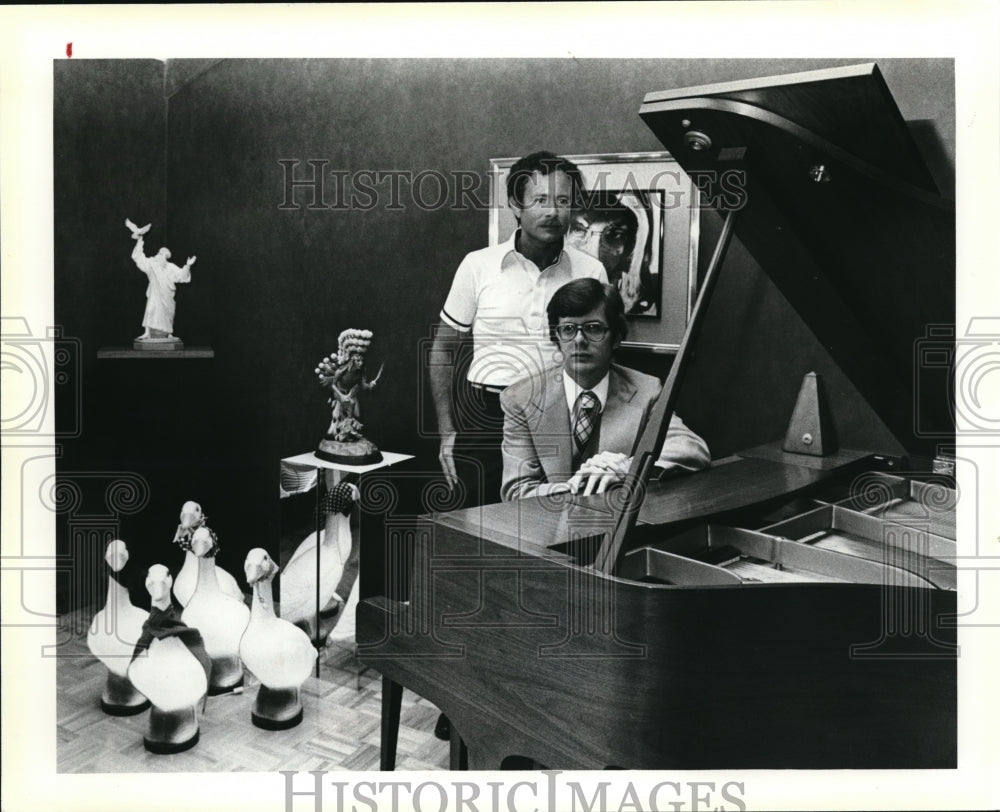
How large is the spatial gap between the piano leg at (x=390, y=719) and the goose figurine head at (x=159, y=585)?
756 millimetres

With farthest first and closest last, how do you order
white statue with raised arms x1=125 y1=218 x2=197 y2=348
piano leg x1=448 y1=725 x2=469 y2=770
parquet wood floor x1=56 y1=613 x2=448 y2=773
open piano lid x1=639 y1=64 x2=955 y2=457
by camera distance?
white statue with raised arms x1=125 y1=218 x2=197 y2=348
parquet wood floor x1=56 y1=613 x2=448 y2=773
piano leg x1=448 y1=725 x2=469 y2=770
open piano lid x1=639 y1=64 x2=955 y2=457

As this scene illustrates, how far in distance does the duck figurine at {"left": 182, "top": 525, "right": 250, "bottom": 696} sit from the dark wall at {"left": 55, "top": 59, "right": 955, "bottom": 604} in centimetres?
22

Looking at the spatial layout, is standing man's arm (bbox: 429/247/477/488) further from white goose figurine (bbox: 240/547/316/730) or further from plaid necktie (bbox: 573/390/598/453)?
white goose figurine (bbox: 240/547/316/730)

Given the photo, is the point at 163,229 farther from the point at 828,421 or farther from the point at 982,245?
the point at 982,245

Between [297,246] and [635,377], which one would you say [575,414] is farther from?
[297,246]

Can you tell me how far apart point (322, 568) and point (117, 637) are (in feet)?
2.14

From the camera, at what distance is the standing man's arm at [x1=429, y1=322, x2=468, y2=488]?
2.75 metres

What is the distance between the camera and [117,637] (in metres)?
2.58

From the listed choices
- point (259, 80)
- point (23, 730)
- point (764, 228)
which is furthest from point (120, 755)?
point (764, 228)

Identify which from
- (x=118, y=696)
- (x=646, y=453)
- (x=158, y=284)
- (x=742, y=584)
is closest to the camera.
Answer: (x=742, y=584)

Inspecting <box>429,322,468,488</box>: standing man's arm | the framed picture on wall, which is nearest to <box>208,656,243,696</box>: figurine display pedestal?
<box>429,322,468,488</box>: standing man's arm

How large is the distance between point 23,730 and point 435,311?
161 centimetres

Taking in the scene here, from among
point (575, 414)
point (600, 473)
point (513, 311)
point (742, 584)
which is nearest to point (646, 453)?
point (742, 584)

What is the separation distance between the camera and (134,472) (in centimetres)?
294
